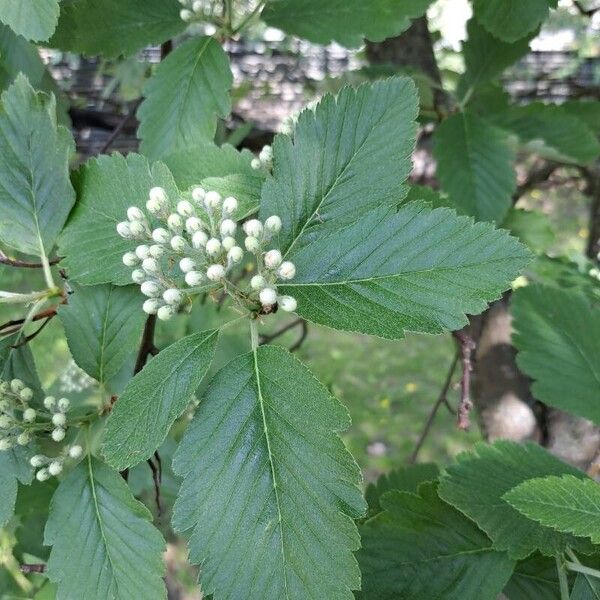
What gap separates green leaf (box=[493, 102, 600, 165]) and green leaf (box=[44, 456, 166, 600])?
1561mm

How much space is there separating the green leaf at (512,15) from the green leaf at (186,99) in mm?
583

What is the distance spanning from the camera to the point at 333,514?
88 cm

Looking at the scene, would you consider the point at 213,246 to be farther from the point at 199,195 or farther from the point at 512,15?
the point at 512,15

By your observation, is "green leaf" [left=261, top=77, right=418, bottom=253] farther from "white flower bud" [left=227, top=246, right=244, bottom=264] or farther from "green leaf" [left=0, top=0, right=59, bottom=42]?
"green leaf" [left=0, top=0, right=59, bottom=42]

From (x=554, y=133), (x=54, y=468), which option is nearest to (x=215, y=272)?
(x=54, y=468)

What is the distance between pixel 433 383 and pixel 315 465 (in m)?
4.53

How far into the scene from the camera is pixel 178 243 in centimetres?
92

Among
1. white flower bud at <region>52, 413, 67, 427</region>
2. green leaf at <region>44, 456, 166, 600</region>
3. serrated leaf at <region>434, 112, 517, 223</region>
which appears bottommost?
green leaf at <region>44, 456, 166, 600</region>

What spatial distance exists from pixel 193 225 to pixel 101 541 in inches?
21.8

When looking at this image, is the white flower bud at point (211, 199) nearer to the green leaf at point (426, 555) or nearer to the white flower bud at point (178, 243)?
the white flower bud at point (178, 243)

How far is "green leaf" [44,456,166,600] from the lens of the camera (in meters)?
1.05

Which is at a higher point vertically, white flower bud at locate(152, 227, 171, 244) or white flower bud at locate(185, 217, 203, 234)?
white flower bud at locate(185, 217, 203, 234)

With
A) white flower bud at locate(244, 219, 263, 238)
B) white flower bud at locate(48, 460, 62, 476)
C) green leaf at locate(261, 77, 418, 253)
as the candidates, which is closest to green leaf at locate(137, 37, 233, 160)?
green leaf at locate(261, 77, 418, 253)

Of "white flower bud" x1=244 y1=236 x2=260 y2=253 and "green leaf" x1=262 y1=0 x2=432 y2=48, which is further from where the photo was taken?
"green leaf" x1=262 y1=0 x2=432 y2=48
